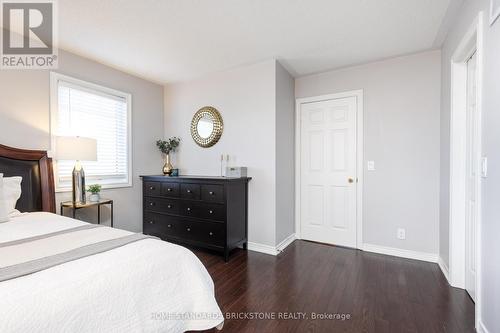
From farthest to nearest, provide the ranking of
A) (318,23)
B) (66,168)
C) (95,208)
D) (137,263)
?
(95,208)
(66,168)
(318,23)
(137,263)

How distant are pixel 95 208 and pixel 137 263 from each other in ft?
7.89

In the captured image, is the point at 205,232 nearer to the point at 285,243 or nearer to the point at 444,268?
the point at 285,243

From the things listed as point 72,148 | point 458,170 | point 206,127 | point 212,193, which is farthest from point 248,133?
point 458,170

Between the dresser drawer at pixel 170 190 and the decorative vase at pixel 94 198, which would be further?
the dresser drawer at pixel 170 190

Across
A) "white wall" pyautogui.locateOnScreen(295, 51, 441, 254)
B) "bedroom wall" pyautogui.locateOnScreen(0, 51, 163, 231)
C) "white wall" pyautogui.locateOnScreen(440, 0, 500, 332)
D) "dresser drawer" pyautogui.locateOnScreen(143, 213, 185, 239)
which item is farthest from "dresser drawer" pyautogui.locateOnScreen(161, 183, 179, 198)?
"white wall" pyautogui.locateOnScreen(440, 0, 500, 332)

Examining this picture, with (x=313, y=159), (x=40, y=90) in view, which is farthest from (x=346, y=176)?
(x=40, y=90)

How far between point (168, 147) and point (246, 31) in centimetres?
213

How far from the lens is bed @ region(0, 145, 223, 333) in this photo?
2.74ft

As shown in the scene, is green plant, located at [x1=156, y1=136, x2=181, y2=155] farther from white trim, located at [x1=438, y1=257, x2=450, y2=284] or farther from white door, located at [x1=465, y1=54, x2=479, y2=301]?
white trim, located at [x1=438, y1=257, x2=450, y2=284]

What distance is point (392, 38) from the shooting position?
2.46 m

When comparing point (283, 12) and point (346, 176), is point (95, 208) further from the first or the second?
point (346, 176)

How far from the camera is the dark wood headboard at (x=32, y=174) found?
89.4 inches

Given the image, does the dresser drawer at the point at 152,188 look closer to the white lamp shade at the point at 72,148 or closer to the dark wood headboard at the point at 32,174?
the white lamp shade at the point at 72,148

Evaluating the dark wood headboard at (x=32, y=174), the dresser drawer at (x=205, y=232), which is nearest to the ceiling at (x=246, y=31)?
A: the dark wood headboard at (x=32, y=174)
